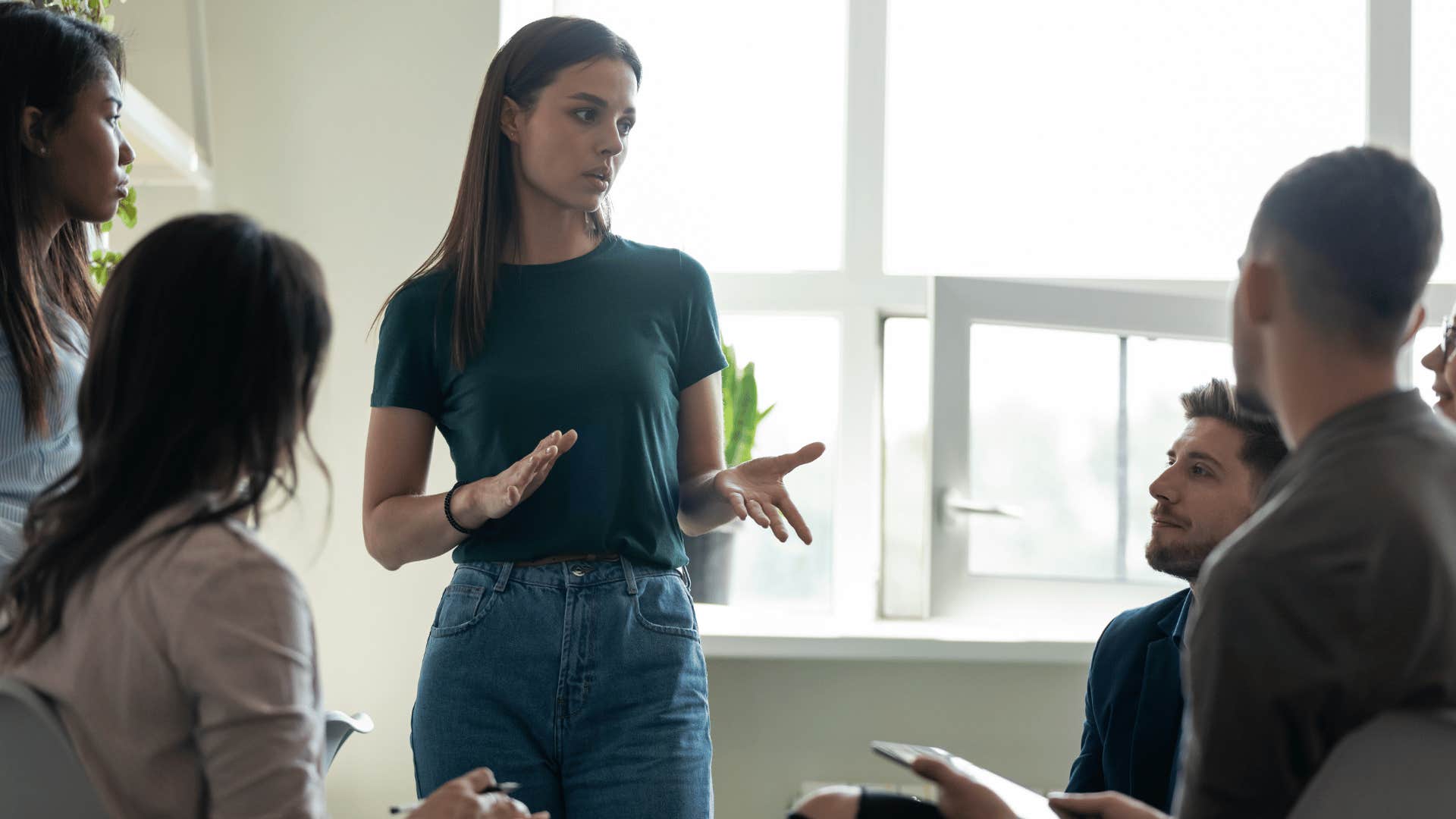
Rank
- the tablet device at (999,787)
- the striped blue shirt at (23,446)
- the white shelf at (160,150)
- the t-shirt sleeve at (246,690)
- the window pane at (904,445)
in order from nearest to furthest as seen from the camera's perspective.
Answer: the t-shirt sleeve at (246,690) < the tablet device at (999,787) < the striped blue shirt at (23,446) < the white shelf at (160,150) < the window pane at (904,445)

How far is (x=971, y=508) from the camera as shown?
102 inches

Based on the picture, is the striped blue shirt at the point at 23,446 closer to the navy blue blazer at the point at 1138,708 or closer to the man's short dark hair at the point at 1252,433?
the navy blue blazer at the point at 1138,708

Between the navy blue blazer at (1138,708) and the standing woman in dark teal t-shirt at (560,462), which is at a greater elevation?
the standing woman in dark teal t-shirt at (560,462)

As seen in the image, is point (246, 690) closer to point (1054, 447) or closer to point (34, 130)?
point (34, 130)

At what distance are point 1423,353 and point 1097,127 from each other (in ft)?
3.00

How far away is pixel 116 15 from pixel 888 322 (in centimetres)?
186

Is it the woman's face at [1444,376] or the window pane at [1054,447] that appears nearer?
the woman's face at [1444,376]

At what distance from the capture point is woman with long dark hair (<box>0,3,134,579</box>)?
4.38 feet

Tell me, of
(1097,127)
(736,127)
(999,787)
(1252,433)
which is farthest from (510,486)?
(1097,127)

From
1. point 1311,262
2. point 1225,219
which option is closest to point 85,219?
point 1311,262

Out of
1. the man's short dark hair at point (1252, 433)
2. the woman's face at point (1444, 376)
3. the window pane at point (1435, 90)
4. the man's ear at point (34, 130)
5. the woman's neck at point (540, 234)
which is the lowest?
the man's short dark hair at point (1252, 433)

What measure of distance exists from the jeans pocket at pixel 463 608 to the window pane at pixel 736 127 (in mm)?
1598

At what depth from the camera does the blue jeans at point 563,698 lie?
55.8 inches

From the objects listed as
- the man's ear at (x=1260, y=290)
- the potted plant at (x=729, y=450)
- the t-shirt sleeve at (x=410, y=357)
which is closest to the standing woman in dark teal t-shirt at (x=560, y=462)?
the t-shirt sleeve at (x=410, y=357)
